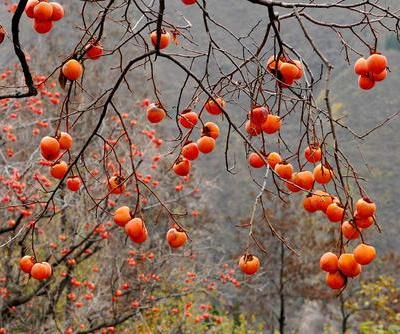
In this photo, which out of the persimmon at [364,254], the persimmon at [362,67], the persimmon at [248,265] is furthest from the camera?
the persimmon at [362,67]

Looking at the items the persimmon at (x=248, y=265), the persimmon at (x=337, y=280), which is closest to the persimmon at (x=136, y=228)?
the persimmon at (x=248, y=265)

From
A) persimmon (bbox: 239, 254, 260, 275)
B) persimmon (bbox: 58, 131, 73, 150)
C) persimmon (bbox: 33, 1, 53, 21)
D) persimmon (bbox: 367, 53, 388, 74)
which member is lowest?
persimmon (bbox: 239, 254, 260, 275)

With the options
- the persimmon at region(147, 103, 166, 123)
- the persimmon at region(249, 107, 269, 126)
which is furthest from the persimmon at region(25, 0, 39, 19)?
the persimmon at region(249, 107, 269, 126)

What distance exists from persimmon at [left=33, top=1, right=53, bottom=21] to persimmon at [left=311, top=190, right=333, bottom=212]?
91 cm

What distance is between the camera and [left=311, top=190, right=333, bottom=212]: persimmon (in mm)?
1537

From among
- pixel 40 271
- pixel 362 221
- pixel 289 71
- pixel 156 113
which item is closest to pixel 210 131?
pixel 156 113

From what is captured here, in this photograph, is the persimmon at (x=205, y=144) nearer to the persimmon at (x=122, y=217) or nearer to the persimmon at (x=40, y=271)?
→ the persimmon at (x=122, y=217)

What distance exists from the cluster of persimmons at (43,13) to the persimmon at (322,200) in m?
0.90

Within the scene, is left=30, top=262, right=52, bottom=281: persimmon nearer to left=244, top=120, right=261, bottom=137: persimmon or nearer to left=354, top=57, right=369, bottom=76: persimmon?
left=244, top=120, right=261, bottom=137: persimmon

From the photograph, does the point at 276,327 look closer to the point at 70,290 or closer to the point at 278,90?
the point at 70,290

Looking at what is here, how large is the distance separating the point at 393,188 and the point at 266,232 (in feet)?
28.4

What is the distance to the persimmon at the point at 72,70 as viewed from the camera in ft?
5.19

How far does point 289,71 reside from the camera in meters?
1.59

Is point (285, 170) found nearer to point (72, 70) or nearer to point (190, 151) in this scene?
point (190, 151)
